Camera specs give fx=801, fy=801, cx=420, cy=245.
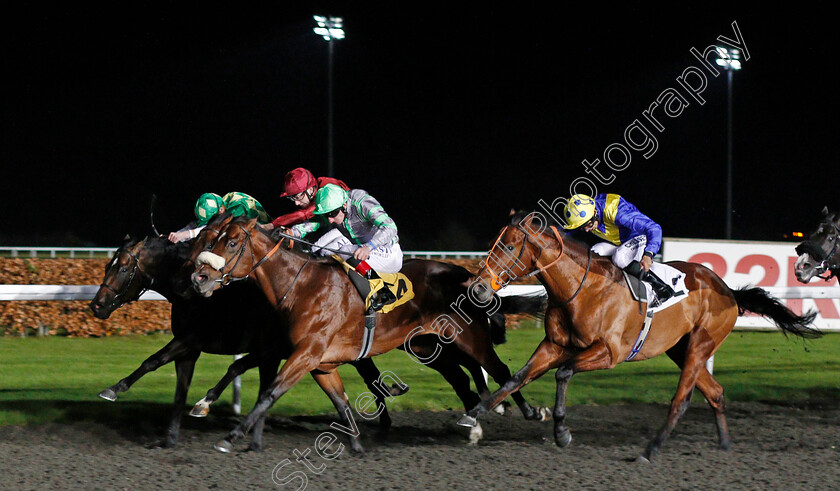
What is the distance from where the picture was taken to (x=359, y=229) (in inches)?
203

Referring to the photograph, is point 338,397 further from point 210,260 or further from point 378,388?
point 210,260

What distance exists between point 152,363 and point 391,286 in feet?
4.91

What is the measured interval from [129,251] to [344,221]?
1410 millimetres

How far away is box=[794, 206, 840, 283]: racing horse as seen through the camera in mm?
5617

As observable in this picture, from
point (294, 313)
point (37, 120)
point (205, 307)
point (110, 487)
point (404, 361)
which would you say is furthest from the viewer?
point (37, 120)

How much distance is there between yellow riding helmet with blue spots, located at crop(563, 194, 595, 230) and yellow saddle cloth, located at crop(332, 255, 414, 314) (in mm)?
1094

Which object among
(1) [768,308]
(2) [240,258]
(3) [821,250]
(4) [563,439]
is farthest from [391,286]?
(3) [821,250]

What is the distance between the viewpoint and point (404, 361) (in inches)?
336

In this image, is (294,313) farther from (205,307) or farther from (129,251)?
(129,251)

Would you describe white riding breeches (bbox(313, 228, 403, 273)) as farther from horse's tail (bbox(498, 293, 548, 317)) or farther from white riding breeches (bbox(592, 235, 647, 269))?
white riding breeches (bbox(592, 235, 647, 269))

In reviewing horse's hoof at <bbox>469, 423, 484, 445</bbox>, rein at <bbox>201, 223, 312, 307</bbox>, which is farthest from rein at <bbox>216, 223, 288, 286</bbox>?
horse's hoof at <bbox>469, 423, 484, 445</bbox>

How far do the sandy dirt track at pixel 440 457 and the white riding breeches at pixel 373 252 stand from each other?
1083 mm

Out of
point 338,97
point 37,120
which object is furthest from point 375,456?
point 338,97

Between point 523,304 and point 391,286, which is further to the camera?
point 523,304
